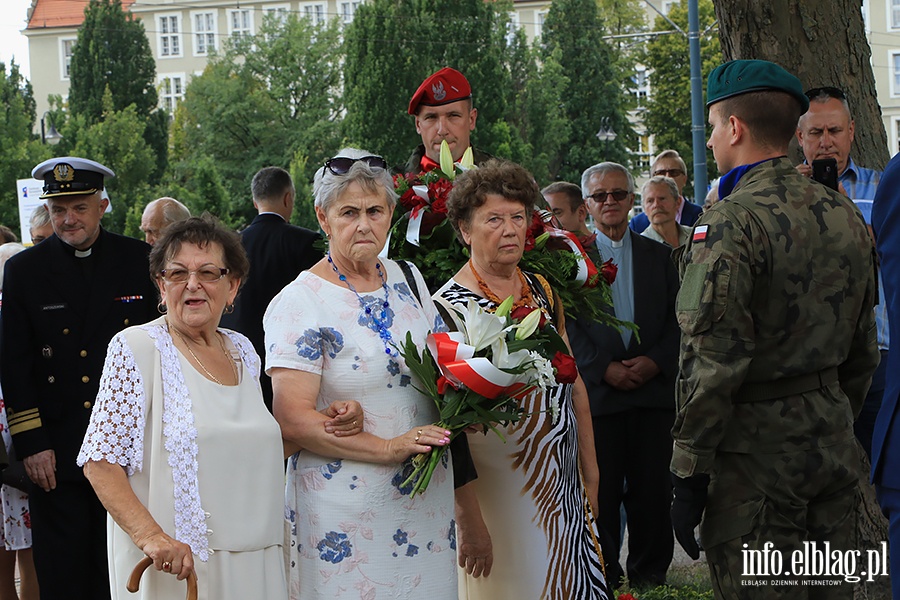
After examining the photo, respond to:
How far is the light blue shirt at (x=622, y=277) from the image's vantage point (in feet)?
22.8

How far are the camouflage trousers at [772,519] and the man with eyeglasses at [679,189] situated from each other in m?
5.04

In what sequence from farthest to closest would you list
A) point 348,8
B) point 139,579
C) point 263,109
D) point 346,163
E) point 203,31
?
point 203,31 < point 348,8 < point 263,109 < point 346,163 < point 139,579

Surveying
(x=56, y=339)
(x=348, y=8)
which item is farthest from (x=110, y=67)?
(x=56, y=339)

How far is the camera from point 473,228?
4535mm

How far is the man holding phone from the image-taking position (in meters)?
5.37

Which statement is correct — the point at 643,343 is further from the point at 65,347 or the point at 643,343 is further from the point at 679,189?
the point at 65,347

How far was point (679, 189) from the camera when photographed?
9.19 meters

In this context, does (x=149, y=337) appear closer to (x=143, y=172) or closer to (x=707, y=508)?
(x=707, y=508)

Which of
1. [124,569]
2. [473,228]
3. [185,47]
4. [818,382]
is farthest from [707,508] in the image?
[185,47]

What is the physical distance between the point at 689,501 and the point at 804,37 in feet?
9.73

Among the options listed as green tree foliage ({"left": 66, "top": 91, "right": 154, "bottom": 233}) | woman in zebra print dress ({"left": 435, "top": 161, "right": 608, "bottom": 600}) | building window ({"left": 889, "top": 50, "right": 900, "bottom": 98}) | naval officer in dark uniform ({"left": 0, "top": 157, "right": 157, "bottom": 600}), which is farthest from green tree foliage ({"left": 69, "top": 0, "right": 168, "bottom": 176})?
woman in zebra print dress ({"left": 435, "top": 161, "right": 608, "bottom": 600})

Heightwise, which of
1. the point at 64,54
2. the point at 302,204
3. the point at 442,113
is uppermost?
the point at 64,54

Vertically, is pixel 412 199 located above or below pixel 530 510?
above

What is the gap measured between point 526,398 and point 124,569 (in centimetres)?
179
